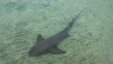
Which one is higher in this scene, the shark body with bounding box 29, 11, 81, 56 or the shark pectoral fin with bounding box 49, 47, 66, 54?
the shark body with bounding box 29, 11, 81, 56

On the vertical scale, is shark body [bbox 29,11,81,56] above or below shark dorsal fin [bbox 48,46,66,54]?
above

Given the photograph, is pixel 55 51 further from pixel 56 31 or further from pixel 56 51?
pixel 56 31

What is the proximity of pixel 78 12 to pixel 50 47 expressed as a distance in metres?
1.44

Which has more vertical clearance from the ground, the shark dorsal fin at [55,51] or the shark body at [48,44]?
the shark body at [48,44]

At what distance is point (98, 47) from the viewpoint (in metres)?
3.74

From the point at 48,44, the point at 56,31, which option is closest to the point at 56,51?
the point at 48,44

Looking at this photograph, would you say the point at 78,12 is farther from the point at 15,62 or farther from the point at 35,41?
the point at 15,62

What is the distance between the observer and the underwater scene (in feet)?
11.5

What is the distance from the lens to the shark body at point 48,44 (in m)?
3.48

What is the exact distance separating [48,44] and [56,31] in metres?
0.59

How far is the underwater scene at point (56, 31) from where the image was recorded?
11.5 feet

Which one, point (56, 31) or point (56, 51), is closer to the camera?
point (56, 51)

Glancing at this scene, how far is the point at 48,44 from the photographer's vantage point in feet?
11.8

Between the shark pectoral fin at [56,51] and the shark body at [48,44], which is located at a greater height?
the shark body at [48,44]
